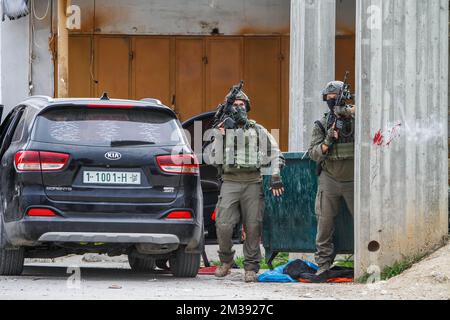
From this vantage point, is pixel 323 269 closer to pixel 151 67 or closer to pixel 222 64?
pixel 222 64

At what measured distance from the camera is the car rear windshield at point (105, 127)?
1263 centimetres

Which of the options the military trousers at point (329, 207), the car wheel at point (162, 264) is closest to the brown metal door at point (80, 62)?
the car wheel at point (162, 264)

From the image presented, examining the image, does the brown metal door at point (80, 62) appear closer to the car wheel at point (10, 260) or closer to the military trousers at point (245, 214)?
the military trousers at point (245, 214)

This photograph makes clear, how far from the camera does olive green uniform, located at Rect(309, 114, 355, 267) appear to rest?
13375 mm

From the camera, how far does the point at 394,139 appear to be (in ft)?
41.8

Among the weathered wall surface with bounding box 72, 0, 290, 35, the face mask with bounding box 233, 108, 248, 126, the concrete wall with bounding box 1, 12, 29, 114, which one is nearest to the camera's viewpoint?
the face mask with bounding box 233, 108, 248, 126

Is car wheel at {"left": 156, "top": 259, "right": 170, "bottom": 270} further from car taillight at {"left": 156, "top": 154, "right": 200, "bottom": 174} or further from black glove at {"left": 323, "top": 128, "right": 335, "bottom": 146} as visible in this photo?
black glove at {"left": 323, "top": 128, "right": 335, "bottom": 146}

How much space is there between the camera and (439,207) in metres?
12.9

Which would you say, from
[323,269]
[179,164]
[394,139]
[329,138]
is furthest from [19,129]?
[394,139]

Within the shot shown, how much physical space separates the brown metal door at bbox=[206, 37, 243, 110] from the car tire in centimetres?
1091

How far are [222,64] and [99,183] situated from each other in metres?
11.9

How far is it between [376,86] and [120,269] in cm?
425

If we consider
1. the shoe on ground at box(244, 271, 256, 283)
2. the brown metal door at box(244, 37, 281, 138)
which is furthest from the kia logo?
the brown metal door at box(244, 37, 281, 138)
